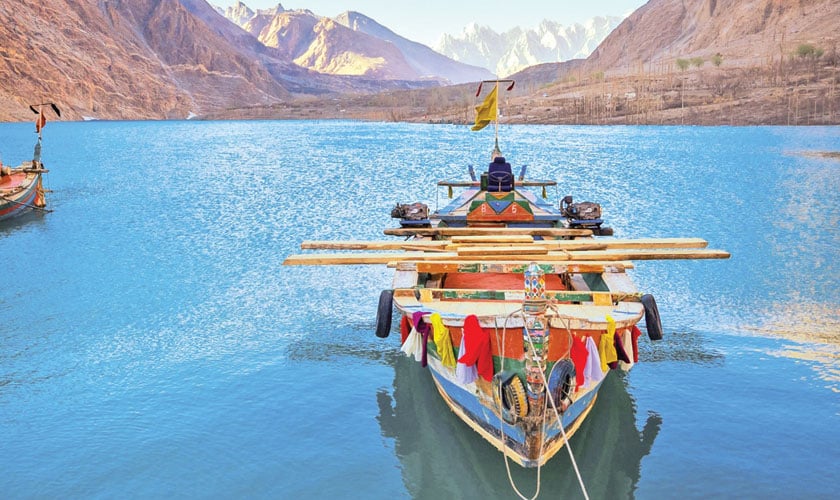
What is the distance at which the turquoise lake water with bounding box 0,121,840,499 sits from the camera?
13383 millimetres

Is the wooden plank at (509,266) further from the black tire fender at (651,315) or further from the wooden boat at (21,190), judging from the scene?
the wooden boat at (21,190)

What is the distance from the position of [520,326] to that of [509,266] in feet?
11.4

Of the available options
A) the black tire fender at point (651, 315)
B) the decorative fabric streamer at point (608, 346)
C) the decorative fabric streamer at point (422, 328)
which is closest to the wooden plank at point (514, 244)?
the black tire fender at point (651, 315)

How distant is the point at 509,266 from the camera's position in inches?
579

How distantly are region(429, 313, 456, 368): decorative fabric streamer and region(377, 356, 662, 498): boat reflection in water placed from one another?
6.42 ft

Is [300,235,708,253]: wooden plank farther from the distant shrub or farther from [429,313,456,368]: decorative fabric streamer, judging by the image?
the distant shrub

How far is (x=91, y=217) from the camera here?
43.2 meters

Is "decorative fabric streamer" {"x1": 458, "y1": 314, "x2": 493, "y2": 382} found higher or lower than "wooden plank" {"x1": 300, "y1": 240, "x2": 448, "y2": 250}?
lower

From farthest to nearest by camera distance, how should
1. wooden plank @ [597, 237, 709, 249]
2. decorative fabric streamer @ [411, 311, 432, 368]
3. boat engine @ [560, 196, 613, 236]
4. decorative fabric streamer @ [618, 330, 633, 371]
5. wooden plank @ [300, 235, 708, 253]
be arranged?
boat engine @ [560, 196, 613, 236]
wooden plank @ [597, 237, 709, 249]
wooden plank @ [300, 235, 708, 253]
decorative fabric streamer @ [411, 311, 432, 368]
decorative fabric streamer @ [618, 330, 633, 371]

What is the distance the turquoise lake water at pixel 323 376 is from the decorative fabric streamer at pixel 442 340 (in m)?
1.99

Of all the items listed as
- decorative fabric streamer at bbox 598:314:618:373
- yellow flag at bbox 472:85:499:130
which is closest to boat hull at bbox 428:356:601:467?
decorative fabric streamer at bbox 598:314:618:373

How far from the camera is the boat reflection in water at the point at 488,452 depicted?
41.8ft

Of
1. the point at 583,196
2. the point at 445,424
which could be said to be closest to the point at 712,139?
the point at 583,196

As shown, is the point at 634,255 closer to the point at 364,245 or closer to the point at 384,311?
the point at 384,311
